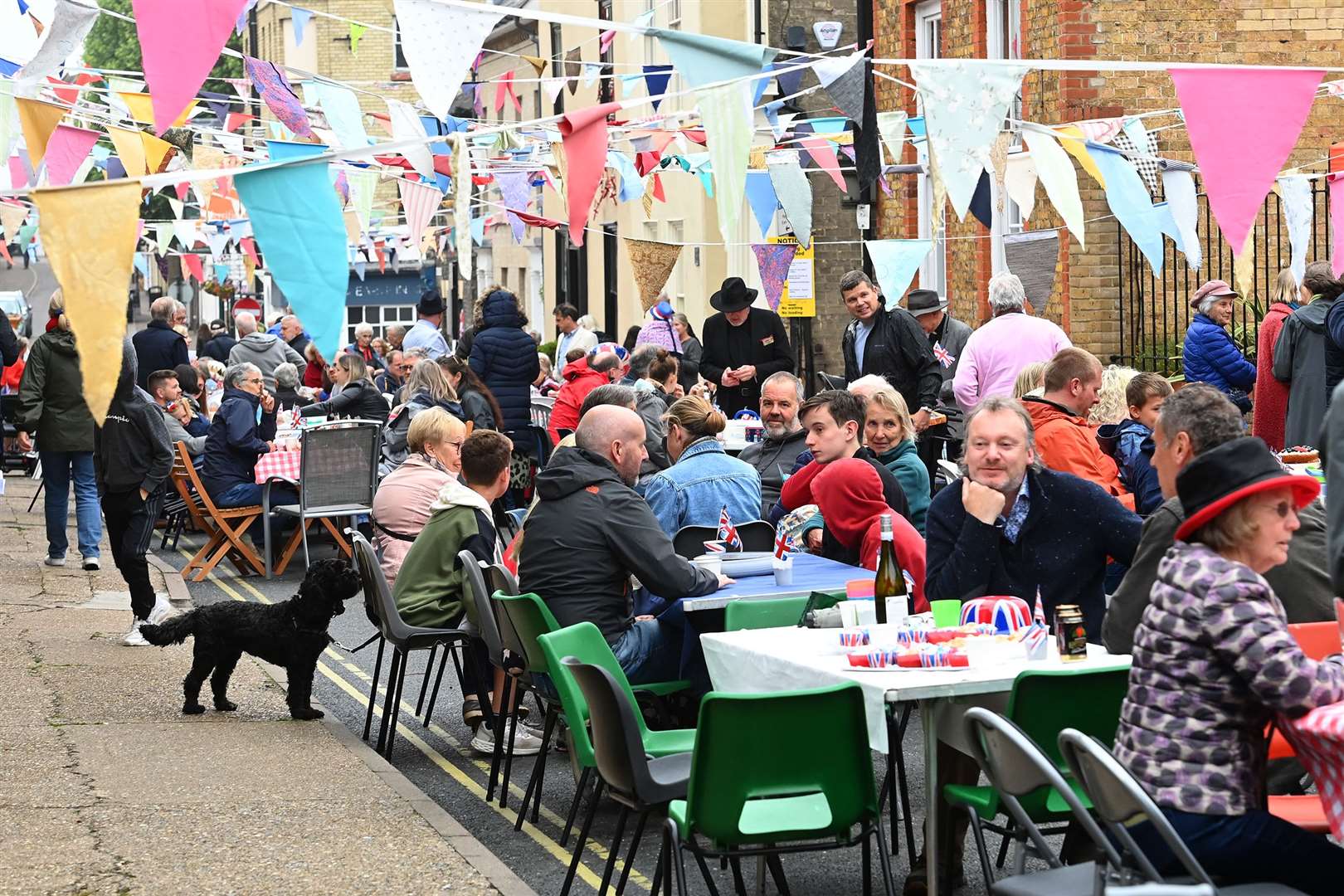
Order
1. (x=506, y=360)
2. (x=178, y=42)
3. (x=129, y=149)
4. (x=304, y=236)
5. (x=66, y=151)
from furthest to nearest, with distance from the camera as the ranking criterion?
(x=506, y=360) < (x=129, y=149) < (x=66, y=151) < (x=304, y=236) < (x=178, y=42)

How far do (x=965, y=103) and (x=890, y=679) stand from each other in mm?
4126

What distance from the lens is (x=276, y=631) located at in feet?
27.4

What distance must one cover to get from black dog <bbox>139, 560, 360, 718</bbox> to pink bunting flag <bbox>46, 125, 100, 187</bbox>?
2606 millimetres

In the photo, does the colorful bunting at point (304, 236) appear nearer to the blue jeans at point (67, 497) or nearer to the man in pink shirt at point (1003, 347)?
the man in pink shirt at point (1003, 347)

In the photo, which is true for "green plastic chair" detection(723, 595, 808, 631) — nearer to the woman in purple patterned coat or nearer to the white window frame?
the woman in purple patterned coat

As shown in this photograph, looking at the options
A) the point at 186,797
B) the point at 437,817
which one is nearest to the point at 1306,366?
the point at 437,817

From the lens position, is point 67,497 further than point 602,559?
Yes

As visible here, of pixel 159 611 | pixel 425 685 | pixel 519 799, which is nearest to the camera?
pixel 519 799

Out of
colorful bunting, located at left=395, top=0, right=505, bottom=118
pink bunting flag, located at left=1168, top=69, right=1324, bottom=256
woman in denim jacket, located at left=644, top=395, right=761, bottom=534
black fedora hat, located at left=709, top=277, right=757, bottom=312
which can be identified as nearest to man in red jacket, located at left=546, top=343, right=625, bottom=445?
black fedora hat, located at left=709, top=277, right=757, bottom=312

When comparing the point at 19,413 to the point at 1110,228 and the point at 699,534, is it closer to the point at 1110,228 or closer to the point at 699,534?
the point at 699,534

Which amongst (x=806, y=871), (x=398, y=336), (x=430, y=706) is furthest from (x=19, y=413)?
(x=398, y=336)

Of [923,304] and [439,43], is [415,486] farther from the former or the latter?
[923,304]

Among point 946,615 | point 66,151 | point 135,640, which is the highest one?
point 66,151

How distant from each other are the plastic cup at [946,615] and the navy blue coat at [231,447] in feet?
29.2
